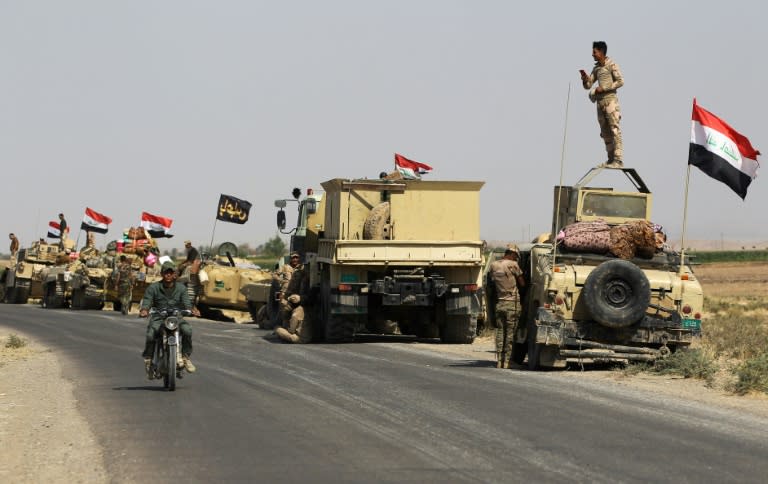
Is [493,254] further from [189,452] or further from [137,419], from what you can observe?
[189,452]

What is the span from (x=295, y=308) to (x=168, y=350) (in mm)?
10593

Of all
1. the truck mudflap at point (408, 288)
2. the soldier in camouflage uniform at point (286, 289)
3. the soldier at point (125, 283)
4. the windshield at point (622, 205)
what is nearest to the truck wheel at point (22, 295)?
the soldier at point (125, 283)

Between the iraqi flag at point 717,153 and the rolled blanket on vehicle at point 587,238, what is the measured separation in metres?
1.98

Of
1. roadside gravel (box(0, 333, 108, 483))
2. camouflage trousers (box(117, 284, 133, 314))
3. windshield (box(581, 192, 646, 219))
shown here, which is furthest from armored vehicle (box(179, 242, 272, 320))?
windshield (box(581, 192, 646, 219))

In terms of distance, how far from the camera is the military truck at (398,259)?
81.0ft

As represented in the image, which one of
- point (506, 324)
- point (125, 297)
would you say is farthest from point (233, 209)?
point (506, 324)

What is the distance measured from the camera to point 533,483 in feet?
29.5

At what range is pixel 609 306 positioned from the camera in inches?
712

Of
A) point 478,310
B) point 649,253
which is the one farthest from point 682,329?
point 478,310

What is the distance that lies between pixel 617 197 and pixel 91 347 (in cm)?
1049

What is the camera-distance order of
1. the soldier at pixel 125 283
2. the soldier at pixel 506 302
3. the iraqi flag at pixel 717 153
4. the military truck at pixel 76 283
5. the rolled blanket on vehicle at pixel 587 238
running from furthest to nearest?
the military truck at pixel 76 283 → the soldier at pixel 125 283 → the iraqi flag at pixel 717 153 → the soldier at pixel 506 302 → the rolled blanket on vehicle at pixel 587 238

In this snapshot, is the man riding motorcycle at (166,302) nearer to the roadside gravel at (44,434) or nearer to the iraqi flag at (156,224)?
the roadside gravel at (44,434)

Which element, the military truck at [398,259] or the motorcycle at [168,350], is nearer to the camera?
the motorcycle at [168,350]

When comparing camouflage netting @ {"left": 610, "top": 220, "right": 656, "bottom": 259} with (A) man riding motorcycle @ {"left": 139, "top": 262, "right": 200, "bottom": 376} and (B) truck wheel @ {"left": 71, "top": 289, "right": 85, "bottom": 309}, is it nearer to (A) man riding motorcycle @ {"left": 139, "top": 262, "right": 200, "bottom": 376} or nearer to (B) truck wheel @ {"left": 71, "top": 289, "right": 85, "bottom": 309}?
(A) man riding motorcycle @ {"left": 139, "top": 262, "right": 200, "bottom": 376}
